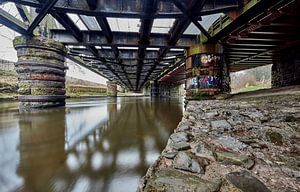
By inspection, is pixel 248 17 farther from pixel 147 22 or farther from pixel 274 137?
pixel 274 137

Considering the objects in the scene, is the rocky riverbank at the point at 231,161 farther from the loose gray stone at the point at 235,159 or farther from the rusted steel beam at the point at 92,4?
the rusted steel beam at the point at 92,4

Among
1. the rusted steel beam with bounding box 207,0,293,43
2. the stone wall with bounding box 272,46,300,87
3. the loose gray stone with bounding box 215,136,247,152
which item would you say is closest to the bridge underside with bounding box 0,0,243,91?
the rusted steel beam with bounding box 207,0,293,43

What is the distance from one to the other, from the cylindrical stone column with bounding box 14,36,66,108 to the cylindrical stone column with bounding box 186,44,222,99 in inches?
210

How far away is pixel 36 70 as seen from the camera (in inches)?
247

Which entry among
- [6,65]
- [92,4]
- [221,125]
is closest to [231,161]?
[221,125]

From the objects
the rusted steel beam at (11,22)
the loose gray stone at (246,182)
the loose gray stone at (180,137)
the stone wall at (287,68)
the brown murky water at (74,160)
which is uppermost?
the rusted steel beam at (11,22)

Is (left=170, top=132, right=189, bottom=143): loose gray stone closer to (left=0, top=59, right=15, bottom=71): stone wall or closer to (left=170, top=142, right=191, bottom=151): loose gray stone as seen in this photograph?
(left=170, top=142, right=191, bottom=151): loose gray stone

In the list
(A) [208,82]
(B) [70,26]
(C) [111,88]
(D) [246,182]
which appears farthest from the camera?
(C) [111,88]

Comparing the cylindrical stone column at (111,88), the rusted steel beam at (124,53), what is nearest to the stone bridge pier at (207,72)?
the rusted steel beam at (124,53)

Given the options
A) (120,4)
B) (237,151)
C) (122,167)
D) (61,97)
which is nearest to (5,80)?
(61,97)

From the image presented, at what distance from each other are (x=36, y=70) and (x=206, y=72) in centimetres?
608

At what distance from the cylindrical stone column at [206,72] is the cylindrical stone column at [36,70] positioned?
5.32 m

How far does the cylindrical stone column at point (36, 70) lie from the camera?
6156 mm

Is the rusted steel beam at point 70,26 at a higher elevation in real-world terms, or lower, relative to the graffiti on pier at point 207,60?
higher
